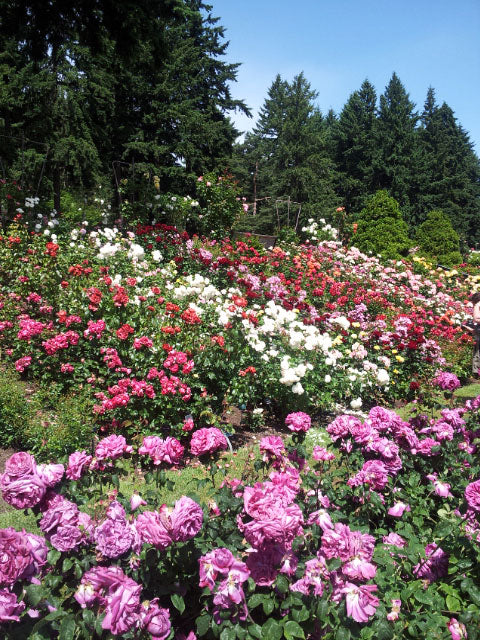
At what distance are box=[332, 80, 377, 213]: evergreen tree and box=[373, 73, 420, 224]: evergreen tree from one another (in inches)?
22.2

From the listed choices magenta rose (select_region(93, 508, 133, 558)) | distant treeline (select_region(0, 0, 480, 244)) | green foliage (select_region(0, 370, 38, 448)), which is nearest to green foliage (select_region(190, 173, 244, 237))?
distant treeline (select_region(0, 0, 480, 244))

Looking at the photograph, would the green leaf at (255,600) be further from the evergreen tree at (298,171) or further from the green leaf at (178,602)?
the evergreen tree at (298,171)

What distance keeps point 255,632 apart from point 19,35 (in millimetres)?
5828

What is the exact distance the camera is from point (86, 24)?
4.87 metres

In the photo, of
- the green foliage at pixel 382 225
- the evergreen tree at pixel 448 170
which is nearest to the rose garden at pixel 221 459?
the green foliage at pixel 382 225

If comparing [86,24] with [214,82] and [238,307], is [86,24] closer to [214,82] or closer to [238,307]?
[238,307]

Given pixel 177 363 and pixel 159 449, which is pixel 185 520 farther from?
pixel 177 363

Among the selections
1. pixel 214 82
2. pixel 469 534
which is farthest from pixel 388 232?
pixel 469 534

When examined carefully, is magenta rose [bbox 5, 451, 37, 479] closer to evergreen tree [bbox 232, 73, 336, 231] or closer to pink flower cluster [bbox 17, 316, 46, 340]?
pink flower cluster [bbox 17, 316, 46, 340]

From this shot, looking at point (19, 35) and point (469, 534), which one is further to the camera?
point (19, 35)

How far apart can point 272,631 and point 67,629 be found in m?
0.53

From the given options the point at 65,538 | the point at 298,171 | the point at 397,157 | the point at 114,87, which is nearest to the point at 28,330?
the point at 65,538

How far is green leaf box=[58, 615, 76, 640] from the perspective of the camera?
3.79 ft

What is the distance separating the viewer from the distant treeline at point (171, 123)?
5117 millimetres
